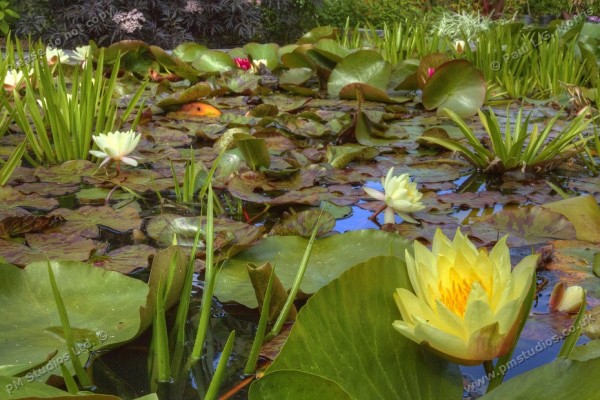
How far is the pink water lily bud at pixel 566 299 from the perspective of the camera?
1003 millimetres

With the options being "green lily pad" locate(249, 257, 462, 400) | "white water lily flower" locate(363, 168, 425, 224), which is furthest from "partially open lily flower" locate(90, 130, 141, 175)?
"green lily pad" locate(249, 257, 462, 400)

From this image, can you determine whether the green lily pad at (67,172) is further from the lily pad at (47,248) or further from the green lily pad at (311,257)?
the green lily pad at (311,257)

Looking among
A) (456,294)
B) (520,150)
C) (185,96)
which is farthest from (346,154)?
(456,294)

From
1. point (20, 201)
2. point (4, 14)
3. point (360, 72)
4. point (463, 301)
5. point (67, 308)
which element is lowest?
point (4, 14)

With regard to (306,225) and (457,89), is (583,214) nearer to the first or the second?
(306,225)

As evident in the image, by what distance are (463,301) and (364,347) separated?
0.39 feet

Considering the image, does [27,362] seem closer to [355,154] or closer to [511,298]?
[511,298]

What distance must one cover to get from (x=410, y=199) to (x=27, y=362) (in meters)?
0.86

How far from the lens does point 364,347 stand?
0.69m

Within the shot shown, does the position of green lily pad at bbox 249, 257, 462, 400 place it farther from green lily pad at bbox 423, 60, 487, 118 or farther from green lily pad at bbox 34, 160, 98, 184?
green lily pad at bbox 423, 60, 487, 118

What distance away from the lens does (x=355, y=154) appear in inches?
76.9

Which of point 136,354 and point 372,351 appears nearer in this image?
point 372,351

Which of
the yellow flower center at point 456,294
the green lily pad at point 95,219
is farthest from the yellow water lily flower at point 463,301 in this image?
the green lily pad at point 95,219

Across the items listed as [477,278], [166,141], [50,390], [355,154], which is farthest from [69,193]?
[477,278]
